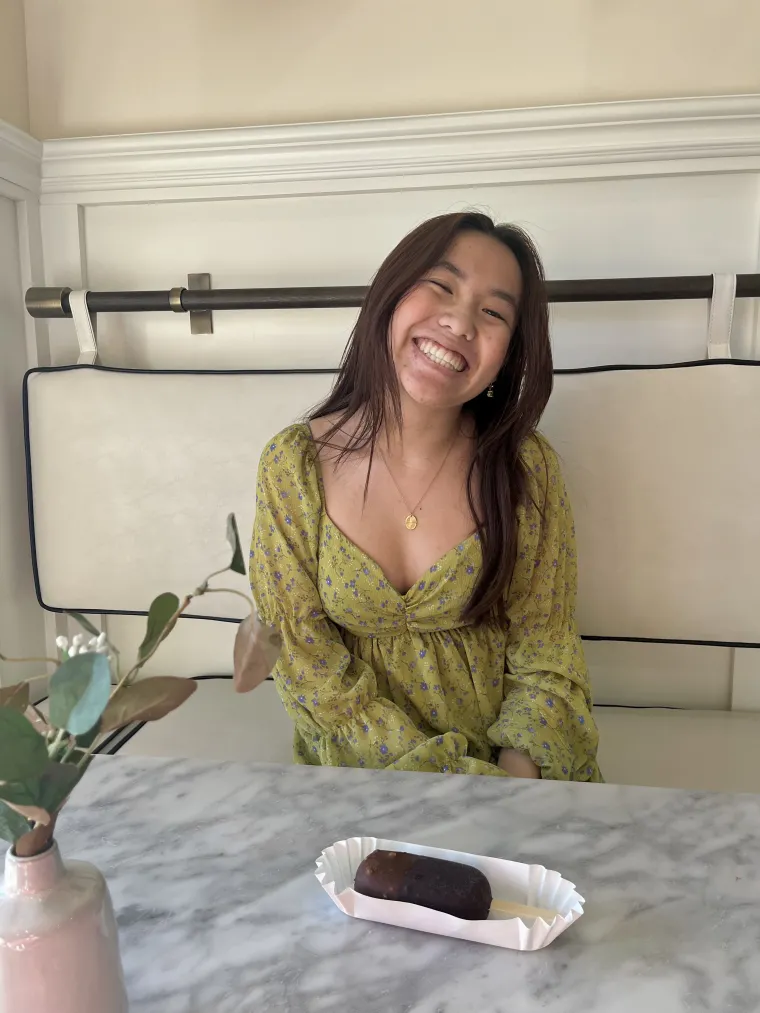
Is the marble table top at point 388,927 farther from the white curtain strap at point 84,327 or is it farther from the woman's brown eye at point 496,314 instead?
the white curtain strap at point 84,327

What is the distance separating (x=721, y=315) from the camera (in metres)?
1.27

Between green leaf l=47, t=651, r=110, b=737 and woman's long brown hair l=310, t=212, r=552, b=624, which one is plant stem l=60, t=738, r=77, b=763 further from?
woman's long brown hair l=310, t=212, r=552, b=624

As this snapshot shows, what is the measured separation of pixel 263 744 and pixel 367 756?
29cm

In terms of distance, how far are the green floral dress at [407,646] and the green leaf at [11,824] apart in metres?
0.63

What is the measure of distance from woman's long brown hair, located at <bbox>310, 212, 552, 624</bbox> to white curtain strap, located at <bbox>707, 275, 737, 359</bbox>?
35cm

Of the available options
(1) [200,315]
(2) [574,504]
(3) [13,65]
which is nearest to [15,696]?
(2) [574,504]

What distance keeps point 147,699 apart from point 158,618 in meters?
0.05

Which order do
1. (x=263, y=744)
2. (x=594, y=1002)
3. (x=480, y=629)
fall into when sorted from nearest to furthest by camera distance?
(x=594, y=1002), (x=480, y=629), (x=263, y=744)

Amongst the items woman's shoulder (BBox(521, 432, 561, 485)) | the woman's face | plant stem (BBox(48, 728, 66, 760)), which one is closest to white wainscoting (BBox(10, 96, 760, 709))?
woman's shoulder (BBox(521, 432, 561, 485))

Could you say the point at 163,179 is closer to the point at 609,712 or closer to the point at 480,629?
the point at 480,629

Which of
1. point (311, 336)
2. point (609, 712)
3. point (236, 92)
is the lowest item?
point (609, 712)

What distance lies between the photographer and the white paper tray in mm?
542

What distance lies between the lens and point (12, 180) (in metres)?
1.40

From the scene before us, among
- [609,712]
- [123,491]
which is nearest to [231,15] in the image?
[123,491]
